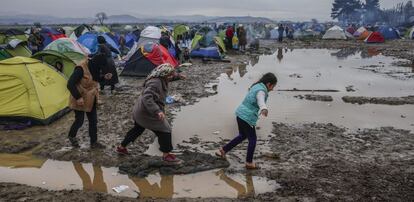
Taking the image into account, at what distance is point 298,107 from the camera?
1093 centimetres

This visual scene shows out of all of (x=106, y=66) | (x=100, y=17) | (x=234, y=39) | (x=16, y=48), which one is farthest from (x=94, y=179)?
(x=100, y=17)

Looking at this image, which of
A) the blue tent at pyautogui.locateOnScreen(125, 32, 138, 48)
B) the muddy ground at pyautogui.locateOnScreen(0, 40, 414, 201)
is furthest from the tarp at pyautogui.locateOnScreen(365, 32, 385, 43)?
the muddy ground at pyautogui.locateOnScreen(0, 40, 414, 201)

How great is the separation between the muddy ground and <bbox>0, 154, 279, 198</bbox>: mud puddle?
0.22 meters

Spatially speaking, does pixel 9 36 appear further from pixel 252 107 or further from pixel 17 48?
pixel 252 107

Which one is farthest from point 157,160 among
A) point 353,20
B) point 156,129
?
point 353,20

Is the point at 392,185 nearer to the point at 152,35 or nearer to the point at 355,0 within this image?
the point at 152,35

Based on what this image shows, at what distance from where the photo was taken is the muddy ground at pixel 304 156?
5383 mm

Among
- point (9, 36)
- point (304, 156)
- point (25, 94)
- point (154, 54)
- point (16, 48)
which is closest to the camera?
point (304, 156)

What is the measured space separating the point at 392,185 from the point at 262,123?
12.5 feet

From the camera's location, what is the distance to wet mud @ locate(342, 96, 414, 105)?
11.5 meters

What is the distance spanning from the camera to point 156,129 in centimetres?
616

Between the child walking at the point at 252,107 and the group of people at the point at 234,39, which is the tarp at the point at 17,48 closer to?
the group of people at the point at 234,39

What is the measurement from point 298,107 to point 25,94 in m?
6.83

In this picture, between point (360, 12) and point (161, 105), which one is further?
point (360, 12)
